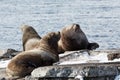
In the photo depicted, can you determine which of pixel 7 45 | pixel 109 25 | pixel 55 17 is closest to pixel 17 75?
pixel 7 45

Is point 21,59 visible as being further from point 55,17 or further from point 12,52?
point 55,17

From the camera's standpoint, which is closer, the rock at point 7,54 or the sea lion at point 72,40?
the rock at point 7,54

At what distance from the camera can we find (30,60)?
43.0ft

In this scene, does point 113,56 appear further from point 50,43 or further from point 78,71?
point 78,71

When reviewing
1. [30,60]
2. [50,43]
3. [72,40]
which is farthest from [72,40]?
[30,60]

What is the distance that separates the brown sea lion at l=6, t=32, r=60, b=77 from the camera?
12836mm

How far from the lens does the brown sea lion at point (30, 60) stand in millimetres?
12836

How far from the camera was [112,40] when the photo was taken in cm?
2505

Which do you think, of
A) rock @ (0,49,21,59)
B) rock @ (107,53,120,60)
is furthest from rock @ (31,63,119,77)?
rock @ (0,49,21,59)

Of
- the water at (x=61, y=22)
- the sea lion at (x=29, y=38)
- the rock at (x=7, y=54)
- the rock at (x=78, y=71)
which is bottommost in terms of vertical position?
the water at (x=61, y=22)

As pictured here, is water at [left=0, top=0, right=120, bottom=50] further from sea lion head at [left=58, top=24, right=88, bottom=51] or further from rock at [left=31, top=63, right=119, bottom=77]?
rock at [left=31, top=63, right=119, bottom=77]

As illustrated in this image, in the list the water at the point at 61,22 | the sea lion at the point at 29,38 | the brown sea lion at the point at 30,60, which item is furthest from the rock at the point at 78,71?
the water at the point at 61,22

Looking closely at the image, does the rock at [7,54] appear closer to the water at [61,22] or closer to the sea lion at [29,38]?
the sea lion at [29,38]

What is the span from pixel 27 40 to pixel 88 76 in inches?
222
